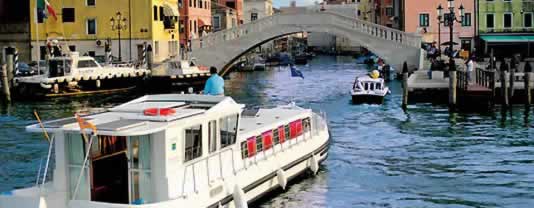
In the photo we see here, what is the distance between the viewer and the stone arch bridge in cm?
3073

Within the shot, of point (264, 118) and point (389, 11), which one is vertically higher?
point (389, 11)

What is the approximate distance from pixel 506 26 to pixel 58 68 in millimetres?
19097

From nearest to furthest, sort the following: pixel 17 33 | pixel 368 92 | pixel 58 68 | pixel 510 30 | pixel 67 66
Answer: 1. pixel 368 92
2. pixel 58 68
3. pixel 67 66
4. pixel 17 33
5. pixel 510 30

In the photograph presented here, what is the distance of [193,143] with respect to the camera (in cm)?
905

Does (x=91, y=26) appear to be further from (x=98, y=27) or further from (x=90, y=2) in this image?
(x=90, y=2)

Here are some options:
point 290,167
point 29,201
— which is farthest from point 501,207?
point 29,201

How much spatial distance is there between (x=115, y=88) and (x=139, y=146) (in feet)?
64.3

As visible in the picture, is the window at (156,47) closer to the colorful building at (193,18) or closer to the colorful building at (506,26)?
the colorful building at (193,18)

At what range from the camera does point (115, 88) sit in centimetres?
2761

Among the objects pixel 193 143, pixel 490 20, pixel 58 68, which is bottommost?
pixel 193 143

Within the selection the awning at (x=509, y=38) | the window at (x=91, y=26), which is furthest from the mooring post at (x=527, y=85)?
the window at (x=91, y=26)

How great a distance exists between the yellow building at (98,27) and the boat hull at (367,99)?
494 inches

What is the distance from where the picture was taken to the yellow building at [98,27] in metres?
34.2

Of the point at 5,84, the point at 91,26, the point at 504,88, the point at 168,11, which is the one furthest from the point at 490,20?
the point at 5,84
